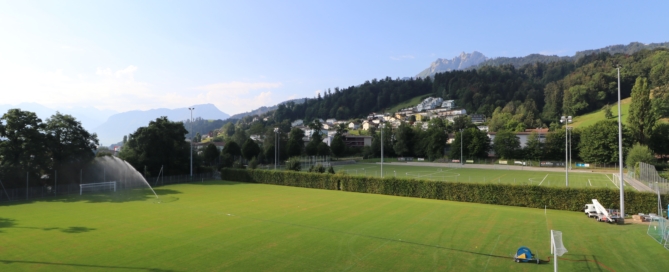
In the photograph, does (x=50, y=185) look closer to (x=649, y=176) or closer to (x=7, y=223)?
(x=7, y=223)

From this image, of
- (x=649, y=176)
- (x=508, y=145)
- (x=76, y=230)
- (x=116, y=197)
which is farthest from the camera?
(x=508, y=145)

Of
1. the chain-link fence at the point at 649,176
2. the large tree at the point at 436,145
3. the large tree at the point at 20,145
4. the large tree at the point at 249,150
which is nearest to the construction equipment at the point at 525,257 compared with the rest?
the chain-link fence at the point at 649,176

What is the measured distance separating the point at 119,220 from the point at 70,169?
2191 cm

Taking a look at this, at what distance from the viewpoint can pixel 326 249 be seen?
15.4 m

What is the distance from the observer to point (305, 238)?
17.3 meters

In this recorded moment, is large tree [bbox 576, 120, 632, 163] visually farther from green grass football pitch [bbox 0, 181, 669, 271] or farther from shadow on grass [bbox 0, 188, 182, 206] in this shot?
shadow on grass [bbox 0, 188, 182, 206]

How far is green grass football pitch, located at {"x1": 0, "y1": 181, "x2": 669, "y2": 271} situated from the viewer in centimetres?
1360

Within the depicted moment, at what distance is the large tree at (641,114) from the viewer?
63.2 meters

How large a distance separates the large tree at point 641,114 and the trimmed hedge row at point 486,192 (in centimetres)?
5314

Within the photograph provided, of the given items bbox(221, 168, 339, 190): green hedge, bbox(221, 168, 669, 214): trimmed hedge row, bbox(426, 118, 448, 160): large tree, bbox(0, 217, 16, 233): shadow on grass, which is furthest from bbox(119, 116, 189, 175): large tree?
bbox(426, 118, 448, 160): large tree

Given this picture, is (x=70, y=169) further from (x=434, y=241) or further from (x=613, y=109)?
(x=613, y=109)

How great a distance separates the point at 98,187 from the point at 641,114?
85.8 m

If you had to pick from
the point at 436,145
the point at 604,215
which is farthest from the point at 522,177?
the point at 436,145

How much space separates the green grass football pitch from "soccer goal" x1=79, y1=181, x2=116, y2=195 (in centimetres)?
900
